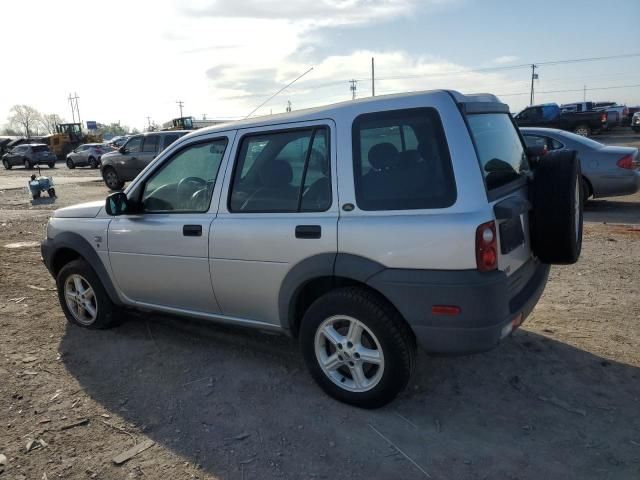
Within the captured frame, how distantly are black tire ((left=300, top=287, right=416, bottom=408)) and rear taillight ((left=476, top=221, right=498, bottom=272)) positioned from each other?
597mm

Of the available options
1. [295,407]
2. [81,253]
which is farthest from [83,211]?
[295,407]

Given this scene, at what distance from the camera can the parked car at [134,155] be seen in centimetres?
1605

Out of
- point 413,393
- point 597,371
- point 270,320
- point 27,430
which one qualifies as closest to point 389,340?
point 413,393

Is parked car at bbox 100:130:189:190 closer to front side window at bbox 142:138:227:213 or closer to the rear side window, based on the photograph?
front side window at bbox 142:138:227:213

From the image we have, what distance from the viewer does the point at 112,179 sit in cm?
1803

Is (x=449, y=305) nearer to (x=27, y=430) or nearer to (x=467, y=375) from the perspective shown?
(x=467, y=375)

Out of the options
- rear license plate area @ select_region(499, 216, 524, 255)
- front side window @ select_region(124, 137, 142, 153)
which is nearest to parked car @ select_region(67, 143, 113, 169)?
front side window @ select_region(124, 137, 142, 153)

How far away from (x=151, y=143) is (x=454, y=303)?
1531 centimetres

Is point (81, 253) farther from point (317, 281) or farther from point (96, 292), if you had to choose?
point (317, 281)

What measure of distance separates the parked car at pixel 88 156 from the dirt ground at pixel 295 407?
30807mm

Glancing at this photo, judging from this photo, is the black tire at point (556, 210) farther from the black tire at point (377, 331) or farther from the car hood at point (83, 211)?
the car hood at point (83, 211)

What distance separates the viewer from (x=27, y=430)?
3.22 m

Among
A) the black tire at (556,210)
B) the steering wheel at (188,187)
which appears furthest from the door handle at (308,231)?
the black tire at (556,210)

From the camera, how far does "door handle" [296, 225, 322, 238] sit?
3.12 metres
